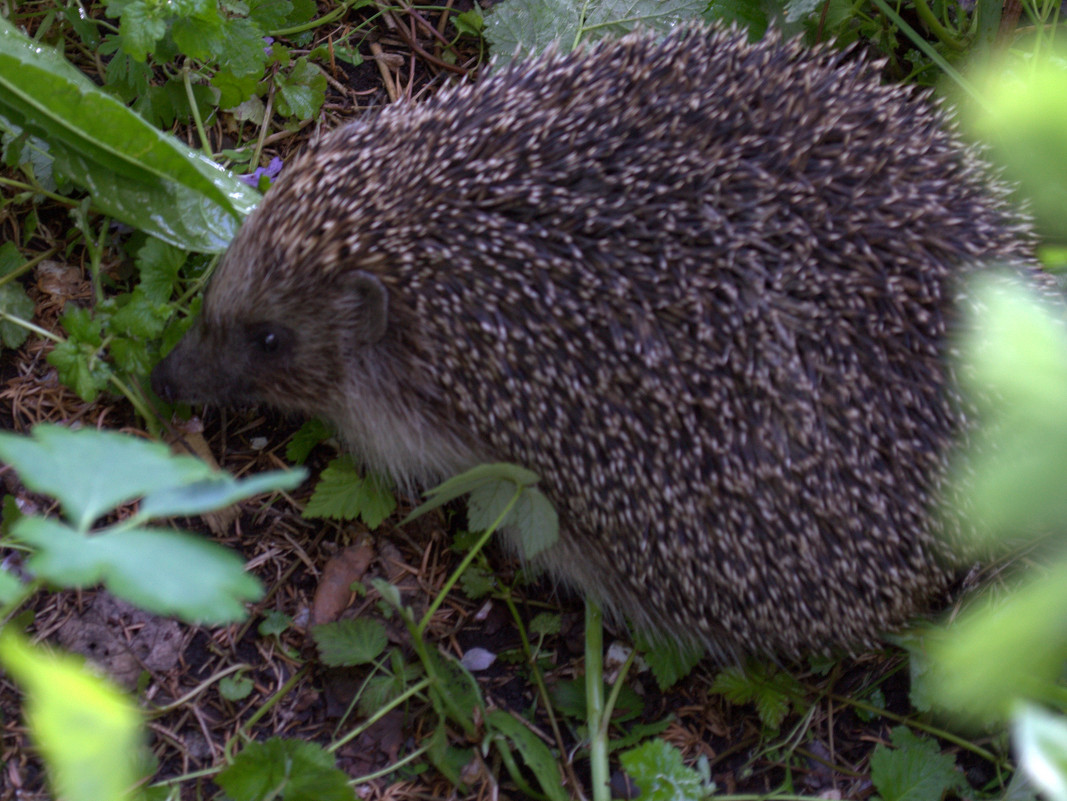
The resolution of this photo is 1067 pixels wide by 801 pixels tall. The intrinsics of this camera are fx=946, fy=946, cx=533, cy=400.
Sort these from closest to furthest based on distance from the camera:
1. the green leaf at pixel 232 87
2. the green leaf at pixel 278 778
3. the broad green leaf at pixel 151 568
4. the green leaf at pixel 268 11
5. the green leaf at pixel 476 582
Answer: the broad green leaf at pixel 151 568 < the green leaf at pixel 278 778 < the green leaf at pixel 476 582 < the green leaf at pixel 232 87 < the green leaf at pixel 268 11


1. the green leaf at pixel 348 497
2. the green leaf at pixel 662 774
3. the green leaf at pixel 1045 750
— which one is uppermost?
the green leaf at pixel 1045 750

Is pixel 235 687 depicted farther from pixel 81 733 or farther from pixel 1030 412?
pixel 1030 412

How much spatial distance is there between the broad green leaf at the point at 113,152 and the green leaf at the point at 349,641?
1.47m

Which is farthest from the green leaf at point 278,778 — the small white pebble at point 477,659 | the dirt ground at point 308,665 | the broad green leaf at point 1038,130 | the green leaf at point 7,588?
Answer: the broad green leaf at point 1038,130

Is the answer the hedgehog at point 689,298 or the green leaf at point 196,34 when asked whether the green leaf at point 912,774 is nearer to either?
the hedgehog at point 689,298

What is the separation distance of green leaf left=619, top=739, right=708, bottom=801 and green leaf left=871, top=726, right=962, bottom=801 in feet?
2.08

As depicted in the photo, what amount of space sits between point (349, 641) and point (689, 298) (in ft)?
5.28

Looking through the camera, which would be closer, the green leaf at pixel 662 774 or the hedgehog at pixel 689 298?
the hedgehog at pixel 689 298

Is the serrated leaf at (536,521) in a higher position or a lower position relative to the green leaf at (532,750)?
higher

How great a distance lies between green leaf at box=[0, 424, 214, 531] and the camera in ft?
4.70

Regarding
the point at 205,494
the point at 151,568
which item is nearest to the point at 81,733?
the point at 151,568

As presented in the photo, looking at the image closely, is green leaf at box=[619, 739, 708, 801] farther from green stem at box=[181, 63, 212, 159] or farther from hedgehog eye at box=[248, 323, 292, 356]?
green stem at box=[181, 63, 212, 159]

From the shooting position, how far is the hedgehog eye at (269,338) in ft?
11.0

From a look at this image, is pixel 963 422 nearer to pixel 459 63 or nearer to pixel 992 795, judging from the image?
pixel 992 795
